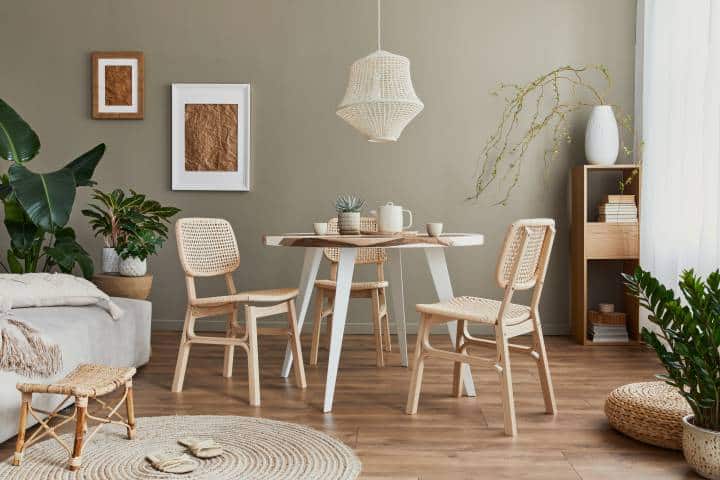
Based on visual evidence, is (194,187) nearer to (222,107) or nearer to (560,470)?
(222,107)

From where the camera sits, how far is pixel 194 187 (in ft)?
15.3

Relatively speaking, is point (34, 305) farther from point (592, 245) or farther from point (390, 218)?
point (592, 245)

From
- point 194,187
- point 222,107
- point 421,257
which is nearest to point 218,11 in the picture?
point 222,107

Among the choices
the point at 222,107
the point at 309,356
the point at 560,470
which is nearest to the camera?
the point at 560,470

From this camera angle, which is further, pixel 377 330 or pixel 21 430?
pixel 377 330

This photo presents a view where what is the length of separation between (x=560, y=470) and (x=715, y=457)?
0.45 m

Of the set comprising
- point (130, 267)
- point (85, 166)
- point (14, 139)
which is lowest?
point (130, 267)

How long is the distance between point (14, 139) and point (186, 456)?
2.50 metres

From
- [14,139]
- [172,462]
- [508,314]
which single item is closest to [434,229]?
[508,314]

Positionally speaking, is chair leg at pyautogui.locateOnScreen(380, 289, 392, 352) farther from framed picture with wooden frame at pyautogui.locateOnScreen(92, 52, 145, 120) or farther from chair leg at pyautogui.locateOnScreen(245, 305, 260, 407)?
framed picture with wooden frame at pyautogui.locateOnScreen(92, 52, 145, 120)

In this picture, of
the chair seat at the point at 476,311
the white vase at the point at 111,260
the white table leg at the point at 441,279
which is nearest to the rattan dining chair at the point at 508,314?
the chair seat at the point at 476,311

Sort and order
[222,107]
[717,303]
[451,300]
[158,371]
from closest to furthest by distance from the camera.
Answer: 1. [717,303]
2. [451,300]
3. [158,371]
4. [222,107]

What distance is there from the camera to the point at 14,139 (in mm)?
3803

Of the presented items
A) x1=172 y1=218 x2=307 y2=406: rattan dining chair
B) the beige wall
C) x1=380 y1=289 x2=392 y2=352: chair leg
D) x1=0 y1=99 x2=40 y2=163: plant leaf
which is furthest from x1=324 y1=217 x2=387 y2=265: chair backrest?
x1=0 y1=99 x2=40 y2=163: plant leaf
